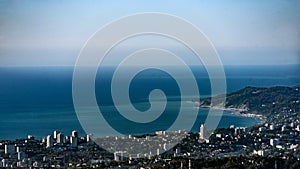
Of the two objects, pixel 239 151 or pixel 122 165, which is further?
pixel 239 151

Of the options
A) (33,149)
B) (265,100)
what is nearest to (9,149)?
(33,149)

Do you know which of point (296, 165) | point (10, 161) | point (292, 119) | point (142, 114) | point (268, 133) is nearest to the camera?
point (296, 165)

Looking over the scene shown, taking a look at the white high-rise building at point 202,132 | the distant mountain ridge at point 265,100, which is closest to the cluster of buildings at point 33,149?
the white high-rise building at point 202,132

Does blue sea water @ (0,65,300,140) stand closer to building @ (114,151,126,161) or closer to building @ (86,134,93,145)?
building @ (86,134,93,145)

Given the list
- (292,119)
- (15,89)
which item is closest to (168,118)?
(292,119)

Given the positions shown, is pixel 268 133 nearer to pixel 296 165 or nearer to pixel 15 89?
pixel 296 165

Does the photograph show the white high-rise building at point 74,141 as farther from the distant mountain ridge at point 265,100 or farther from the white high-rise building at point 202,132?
the distant mountain ridge at point 265,100

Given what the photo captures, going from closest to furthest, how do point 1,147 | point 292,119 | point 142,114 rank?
point 1,147 < point 292,119 < point 142,114

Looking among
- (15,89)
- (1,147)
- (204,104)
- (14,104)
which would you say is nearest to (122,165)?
(1,147)
